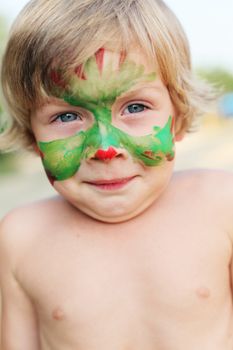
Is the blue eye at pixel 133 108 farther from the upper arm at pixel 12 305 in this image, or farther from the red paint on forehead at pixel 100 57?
the upper arm at pixel 12 305

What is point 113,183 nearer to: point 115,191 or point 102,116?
point 115,191

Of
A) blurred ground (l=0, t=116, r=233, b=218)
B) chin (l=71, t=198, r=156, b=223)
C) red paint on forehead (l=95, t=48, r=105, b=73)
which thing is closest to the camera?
red paint on forehead (l=95, t=48, r=105, b=73)

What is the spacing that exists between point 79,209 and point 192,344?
488mm

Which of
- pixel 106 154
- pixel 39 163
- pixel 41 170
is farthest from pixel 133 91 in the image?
pixel 39 163

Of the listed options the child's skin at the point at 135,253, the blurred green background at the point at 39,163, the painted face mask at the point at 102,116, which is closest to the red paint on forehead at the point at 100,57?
the painted face mask at the point at 102,116

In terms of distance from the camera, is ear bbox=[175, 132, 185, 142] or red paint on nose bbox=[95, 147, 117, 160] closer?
red paint on nose bbox=[95, 147, 117, 160]

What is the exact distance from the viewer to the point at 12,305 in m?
Result: 2.19

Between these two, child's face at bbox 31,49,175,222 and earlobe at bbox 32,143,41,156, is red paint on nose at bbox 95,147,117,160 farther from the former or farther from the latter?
earlobe at bbox 32,143,41,156

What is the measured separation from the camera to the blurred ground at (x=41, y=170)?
711cm

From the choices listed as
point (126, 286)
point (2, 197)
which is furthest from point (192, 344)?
point (2, 197)

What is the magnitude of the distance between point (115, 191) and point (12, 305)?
56cm

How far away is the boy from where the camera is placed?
185 centimetres

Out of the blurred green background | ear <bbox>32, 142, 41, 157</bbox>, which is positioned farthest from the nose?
the blurred green background

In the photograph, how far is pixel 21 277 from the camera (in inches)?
83.4
